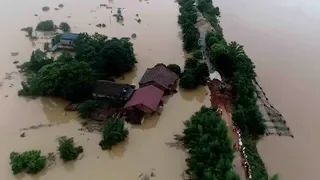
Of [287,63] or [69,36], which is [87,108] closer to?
[69,36]

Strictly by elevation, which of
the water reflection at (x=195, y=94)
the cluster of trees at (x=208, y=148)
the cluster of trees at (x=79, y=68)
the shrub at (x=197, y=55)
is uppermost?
the cluster of trees at (x=79, y=68)

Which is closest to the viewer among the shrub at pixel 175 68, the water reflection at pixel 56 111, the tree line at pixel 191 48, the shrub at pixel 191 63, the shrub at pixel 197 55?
the water reflection at pixel 56 111

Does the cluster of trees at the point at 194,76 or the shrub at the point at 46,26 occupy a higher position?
the shrub at the point at 46,26

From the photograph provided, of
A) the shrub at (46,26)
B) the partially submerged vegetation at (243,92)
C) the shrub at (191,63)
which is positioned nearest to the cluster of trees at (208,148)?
the partially submerged vegetation at (243,92)

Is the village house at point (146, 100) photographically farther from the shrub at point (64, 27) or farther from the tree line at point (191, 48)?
the shrub at point (64, 27)

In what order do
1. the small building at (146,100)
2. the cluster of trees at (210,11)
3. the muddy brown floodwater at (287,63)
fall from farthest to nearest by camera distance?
1. the cluster of trees at (210,11)
2. the small building at (146,100)
3. the muddy brown floodwater at (287,63)

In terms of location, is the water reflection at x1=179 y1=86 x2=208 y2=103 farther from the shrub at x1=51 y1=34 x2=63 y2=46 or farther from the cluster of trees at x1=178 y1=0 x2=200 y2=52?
the shrub at x1=51 y1=34 x2=63 y2=46

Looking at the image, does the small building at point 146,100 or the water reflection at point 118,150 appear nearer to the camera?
the water reflection at point 118,150
